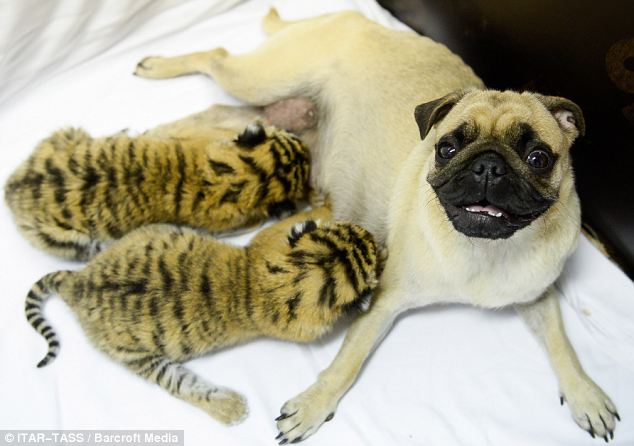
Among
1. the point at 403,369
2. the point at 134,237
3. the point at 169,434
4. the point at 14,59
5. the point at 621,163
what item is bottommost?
the point at 403,369

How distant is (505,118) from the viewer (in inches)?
77.0

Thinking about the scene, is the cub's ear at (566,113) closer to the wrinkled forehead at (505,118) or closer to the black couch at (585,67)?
the wrinkled forehead at (505,118)

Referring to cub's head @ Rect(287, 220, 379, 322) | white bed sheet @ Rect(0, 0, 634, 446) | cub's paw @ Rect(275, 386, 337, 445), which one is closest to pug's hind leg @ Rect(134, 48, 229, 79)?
white bed sheet @ Rect(0, 0, 634, 446)

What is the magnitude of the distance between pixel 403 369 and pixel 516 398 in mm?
505

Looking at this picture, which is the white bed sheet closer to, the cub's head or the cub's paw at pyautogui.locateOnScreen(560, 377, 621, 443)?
the cub's paw at pyautogui.locateOnScreen(560, 377, 621, 443)

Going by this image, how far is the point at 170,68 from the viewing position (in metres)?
3.39

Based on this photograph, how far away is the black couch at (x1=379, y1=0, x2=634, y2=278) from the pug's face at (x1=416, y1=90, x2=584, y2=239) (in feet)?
1.86

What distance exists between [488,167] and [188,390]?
154 cm

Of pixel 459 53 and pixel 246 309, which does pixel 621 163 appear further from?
pixel 246 309

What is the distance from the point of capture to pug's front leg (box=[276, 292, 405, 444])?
2.45 meters

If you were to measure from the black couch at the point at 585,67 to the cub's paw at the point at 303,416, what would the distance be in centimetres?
159

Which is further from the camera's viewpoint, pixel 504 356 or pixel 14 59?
pixel 14 59

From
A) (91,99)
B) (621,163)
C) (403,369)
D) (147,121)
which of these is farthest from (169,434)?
(621,163)

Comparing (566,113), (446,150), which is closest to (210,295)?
(446,150)
